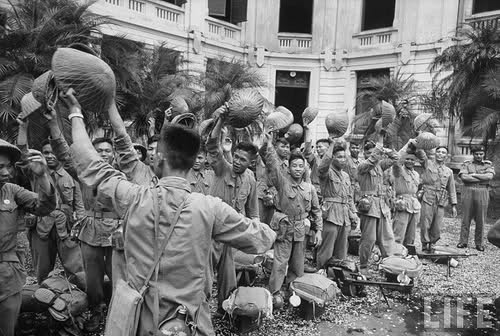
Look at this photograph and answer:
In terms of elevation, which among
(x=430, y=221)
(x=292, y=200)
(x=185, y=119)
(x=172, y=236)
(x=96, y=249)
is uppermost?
(x=185, y=119)

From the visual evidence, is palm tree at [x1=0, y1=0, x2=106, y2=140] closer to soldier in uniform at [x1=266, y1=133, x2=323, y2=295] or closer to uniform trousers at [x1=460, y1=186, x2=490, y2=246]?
soldier in uniform at [x1=266, y1=133, x2=323, y2=295]

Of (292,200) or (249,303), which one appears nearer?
(249,303)

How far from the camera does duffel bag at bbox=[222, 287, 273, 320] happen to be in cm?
390

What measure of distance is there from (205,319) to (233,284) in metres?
2.42

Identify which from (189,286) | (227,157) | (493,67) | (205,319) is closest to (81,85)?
(189,286)

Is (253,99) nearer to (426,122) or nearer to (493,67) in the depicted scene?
(426,122)

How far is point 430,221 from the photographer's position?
7879 mm

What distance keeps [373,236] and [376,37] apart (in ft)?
43.1

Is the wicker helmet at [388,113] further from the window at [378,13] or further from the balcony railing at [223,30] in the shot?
the window at [378,13]

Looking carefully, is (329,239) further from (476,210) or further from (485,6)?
(485,6)

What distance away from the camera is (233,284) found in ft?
15.0

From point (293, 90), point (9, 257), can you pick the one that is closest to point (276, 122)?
point (9, 257)

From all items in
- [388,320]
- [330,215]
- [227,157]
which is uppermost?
Result: [227,157]

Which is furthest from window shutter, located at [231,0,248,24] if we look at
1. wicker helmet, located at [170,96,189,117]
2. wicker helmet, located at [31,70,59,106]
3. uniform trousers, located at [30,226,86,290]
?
wicker helmet, located at [31,70,59,106]
